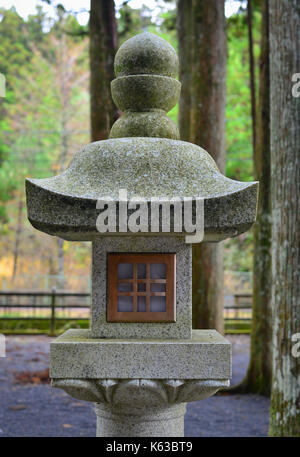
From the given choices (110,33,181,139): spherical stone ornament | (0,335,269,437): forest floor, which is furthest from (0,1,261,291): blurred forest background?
(110,33,181,139): spherical stone ornament

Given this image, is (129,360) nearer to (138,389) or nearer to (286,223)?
(138,389)

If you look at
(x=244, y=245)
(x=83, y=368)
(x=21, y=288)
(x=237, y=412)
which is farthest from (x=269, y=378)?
(x=21, y=288)

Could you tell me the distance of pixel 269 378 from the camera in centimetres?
826

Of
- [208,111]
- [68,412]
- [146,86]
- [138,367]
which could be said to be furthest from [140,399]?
[208,111]

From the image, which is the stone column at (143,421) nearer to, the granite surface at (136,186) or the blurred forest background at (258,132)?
the granite surface at (136,186)

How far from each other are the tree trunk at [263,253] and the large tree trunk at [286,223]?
10.2 feet

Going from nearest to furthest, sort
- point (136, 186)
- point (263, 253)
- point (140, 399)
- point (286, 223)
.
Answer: point (136, 186) → point (140, 399) → point (286, 223) → point (263, 253)

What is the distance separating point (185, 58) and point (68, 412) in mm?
6749

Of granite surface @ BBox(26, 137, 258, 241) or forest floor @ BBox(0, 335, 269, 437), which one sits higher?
granite surface @ BBox(26, 137, 258, 241)

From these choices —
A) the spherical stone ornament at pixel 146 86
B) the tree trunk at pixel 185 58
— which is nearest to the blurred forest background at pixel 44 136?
the tree trunk at pixel 185 58

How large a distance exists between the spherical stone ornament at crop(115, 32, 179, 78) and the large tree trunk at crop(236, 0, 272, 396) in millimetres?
4732

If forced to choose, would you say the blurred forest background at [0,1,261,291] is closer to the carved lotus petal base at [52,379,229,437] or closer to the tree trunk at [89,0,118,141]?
the tree trunk at [89,0,118,141]

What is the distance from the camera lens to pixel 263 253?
27.2 ft

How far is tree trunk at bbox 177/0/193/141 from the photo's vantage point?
33.2 ft
